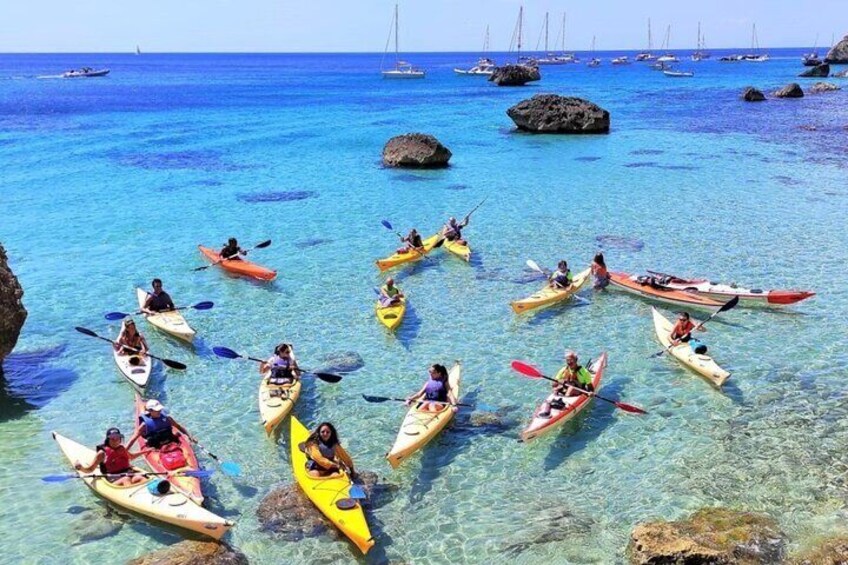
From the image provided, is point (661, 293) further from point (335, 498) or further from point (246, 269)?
point (246, 269)

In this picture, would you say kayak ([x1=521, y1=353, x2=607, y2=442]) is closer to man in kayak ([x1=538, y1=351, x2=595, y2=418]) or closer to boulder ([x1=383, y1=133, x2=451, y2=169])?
man in kayak ([x1=538, y1=351, x2=595, y2=418])

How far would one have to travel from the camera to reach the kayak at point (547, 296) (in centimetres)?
1994

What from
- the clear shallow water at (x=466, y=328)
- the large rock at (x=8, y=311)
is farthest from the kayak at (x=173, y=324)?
the large rock at (x=8, y=311)

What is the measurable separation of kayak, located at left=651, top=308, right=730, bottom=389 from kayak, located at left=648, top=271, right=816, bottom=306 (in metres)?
2.88

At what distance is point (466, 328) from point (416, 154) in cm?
2411

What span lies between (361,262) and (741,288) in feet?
40.9

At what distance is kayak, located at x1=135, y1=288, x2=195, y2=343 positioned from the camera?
18203 millimetres

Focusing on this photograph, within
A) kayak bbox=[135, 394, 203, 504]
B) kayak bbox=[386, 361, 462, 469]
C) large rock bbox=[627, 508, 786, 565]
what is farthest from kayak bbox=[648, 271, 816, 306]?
kayak bbox=[135, 394, 203, 504]

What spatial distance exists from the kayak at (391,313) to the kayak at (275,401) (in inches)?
159

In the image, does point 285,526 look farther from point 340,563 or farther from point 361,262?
point 361,262

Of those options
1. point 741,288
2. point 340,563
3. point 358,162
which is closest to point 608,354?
point 741,288

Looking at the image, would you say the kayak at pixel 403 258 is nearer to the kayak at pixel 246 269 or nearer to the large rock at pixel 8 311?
the kayak at pixel 246 269

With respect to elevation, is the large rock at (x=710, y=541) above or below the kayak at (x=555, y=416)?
below

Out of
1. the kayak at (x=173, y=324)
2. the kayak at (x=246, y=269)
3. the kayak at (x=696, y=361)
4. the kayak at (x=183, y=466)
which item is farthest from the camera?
the kayak at (x=246, y=269)
